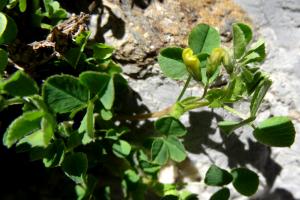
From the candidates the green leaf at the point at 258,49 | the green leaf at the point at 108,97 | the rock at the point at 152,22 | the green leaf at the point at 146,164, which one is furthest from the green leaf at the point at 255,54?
the green leaf at the point at 146,164

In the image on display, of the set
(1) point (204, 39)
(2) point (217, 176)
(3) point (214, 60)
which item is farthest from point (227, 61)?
(2) point (217, 176)

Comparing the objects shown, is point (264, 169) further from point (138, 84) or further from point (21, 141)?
point (21, 141)

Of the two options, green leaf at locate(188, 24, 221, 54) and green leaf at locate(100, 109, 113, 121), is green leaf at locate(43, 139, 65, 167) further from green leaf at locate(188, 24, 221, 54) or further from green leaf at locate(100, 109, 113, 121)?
green leaf at locate(188, 24, 221, 54)

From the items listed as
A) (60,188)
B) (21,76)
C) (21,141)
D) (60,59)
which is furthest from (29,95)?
(60,188)

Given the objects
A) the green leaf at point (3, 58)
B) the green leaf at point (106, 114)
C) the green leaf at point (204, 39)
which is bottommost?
the green leaf at point (106, 114)

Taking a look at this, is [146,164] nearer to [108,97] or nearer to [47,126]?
[108,97]

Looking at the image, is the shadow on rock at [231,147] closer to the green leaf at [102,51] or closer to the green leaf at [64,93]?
the green leaf at [102,51]

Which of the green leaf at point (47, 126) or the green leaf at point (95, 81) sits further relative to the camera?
the green leaf at point (95, 81)

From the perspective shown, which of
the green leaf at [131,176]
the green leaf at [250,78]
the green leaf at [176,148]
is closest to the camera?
the green leaf at [250,78]
